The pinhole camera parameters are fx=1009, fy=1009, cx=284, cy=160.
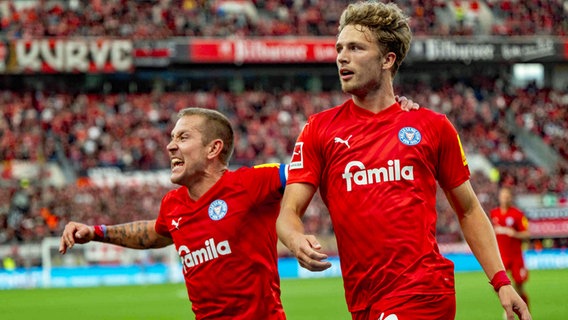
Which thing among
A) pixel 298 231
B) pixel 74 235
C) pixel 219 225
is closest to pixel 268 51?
pixel 74 235

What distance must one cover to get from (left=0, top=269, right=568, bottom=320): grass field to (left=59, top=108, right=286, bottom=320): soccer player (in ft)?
33.7

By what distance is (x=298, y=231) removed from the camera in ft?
14.3

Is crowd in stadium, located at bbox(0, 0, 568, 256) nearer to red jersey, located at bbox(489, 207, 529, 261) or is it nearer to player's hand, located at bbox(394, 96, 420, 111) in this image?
red jersey, located at bbox(489, 207, 529, 261)

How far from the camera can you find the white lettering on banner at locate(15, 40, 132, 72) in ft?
121

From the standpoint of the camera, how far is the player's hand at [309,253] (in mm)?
4078

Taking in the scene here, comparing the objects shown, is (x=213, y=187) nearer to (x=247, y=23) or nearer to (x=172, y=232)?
(x=172, y=232)

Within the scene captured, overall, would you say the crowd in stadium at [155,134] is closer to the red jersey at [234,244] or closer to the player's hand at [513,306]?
the red jersey at [234,244]

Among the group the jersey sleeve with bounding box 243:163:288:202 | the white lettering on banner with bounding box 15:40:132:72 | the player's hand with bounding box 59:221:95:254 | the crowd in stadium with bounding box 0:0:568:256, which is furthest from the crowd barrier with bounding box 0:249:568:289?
the jersey sleeve with bounding box 243:163:288:202

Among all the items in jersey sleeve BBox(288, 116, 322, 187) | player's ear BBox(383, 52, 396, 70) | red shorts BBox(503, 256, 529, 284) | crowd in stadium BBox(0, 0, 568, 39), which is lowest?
red shorts BBox(503, 256, 529, 284)

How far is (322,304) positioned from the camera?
19500 mm

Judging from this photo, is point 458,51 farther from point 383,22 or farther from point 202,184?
point 383,22

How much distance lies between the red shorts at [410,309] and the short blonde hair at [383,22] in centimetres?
119

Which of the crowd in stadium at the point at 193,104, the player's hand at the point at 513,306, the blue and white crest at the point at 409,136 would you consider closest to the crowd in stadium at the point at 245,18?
the crowd in stadium at the point at 193,104

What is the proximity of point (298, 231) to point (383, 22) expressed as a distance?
114cm
